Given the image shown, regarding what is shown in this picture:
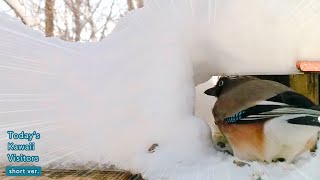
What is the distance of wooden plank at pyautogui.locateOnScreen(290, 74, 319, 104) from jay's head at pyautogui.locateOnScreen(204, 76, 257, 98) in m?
0.10

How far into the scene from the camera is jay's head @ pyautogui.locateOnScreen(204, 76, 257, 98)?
0.77 metres

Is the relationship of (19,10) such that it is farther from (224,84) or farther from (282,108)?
(282,108)

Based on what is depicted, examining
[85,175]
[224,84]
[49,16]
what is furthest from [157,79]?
[49,16]

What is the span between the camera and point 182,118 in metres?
0.78

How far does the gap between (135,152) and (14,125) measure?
0.31 m

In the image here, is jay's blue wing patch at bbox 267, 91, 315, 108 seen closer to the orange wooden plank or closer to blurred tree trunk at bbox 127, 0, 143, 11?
the orange wooden plank

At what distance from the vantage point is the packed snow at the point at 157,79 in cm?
74

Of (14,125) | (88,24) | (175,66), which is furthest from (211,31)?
(14,125)

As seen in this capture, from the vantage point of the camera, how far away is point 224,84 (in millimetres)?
786

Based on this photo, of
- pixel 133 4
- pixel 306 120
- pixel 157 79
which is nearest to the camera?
pixel 306 120

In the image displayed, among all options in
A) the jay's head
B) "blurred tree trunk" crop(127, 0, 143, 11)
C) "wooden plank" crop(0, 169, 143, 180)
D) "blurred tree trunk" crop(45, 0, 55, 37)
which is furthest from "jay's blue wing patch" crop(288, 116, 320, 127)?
"blurred tree trunk" crop(45, 0, 55, 37)

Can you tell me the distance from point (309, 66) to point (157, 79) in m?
0.31

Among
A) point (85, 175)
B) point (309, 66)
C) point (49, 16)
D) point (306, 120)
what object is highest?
point (49, 16)

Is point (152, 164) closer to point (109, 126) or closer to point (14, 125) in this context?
point (109, 126)
